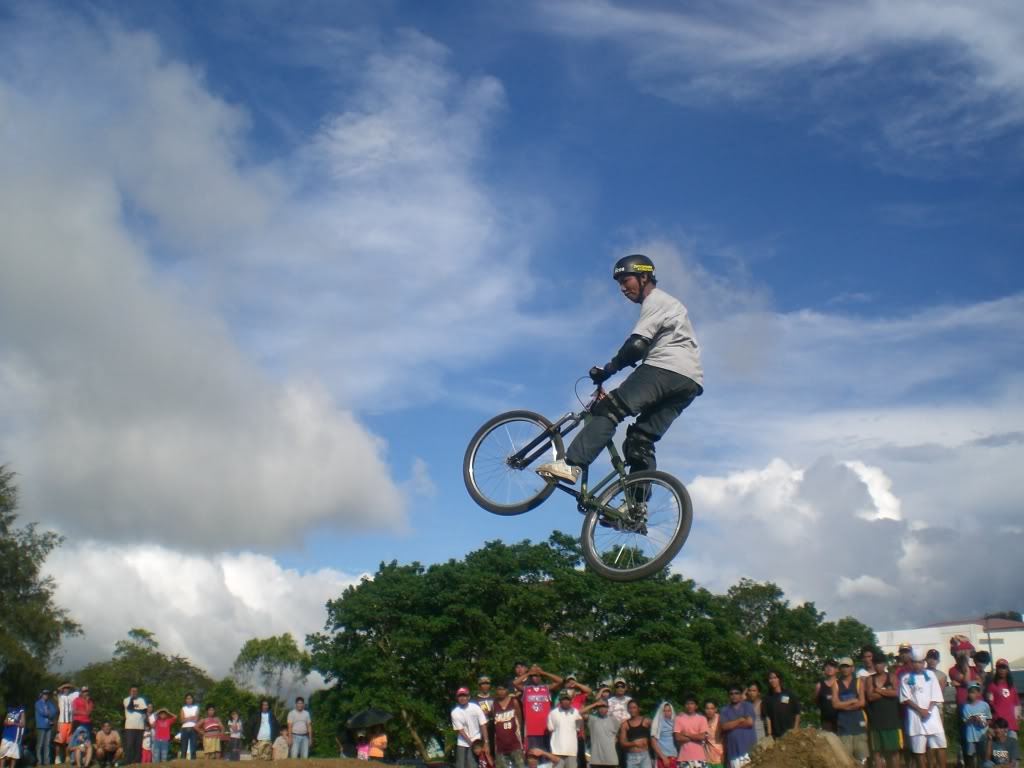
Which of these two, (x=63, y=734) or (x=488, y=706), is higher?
(x=488, y=706)

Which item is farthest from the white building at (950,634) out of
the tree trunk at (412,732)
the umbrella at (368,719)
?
the umbrella at (368,719)

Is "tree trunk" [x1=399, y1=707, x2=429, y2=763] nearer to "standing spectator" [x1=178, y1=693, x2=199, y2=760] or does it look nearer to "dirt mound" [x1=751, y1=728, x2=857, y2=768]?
"standing spectator" [x1=178, y1=693, x2=199, y2=760]

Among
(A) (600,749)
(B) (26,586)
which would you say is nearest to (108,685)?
(B) (26,586)

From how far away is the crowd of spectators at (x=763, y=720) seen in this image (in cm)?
1377

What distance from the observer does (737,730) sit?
14.7 metres

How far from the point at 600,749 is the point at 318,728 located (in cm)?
4639

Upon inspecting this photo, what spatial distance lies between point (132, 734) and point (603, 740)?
1196 centimetres

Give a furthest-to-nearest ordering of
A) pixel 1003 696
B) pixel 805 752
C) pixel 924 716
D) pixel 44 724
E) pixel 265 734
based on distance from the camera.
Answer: pixel 44 724, pixel 265 734, pixel 1003 696, pixel 924 716, pixel 805 752

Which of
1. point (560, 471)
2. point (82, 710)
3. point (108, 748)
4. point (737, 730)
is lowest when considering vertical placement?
point (108, 748)

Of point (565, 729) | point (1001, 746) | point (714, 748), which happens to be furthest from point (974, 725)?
point (565, 729)

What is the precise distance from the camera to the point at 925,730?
532 inches

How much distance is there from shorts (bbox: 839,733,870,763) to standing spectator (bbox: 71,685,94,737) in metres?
17.8

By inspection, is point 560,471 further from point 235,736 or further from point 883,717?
point 235,736

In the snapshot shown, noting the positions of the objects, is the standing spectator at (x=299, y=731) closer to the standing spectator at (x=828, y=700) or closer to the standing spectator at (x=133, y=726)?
the standing spectator at (x=133, y=726)
